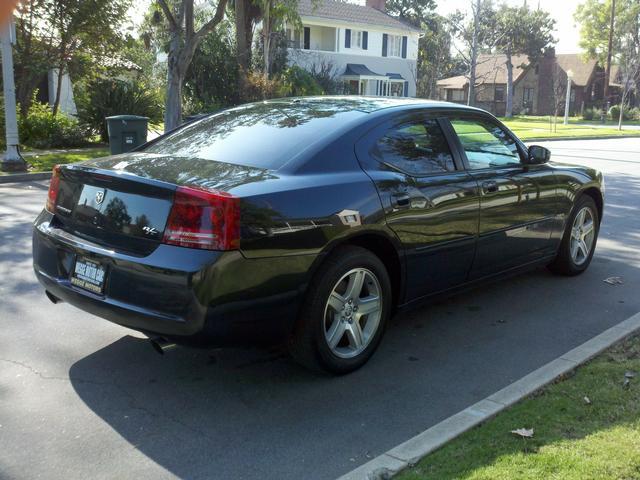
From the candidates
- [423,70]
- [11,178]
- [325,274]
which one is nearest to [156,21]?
[11,178]

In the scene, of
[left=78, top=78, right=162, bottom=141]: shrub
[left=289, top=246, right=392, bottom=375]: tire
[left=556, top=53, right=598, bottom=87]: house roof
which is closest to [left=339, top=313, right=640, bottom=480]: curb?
[left=289, top=246, right=392, bottom=375]: tire

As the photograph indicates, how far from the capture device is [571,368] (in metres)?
4.34

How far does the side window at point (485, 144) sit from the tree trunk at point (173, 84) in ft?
43.8

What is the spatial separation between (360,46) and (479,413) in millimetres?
48748

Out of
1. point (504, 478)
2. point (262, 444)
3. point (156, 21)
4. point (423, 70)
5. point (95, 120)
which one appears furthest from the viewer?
point (423, 70)

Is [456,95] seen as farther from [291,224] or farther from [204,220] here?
[204,220]

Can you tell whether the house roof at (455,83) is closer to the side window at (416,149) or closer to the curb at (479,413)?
the side window at (416,149)

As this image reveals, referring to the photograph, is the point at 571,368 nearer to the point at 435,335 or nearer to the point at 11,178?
the point at 435,335

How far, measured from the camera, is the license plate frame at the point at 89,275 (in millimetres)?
3934

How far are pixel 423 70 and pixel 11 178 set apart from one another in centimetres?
5091

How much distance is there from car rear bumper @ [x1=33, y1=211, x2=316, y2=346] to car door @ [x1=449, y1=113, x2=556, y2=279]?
6.22ft

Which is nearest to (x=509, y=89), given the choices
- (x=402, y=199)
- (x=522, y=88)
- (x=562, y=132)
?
(x=522, y=88)

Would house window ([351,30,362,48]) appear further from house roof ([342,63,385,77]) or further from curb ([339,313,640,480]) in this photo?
curb ([339,313,640,480])

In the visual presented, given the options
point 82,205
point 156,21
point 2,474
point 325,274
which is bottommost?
point 2,474
